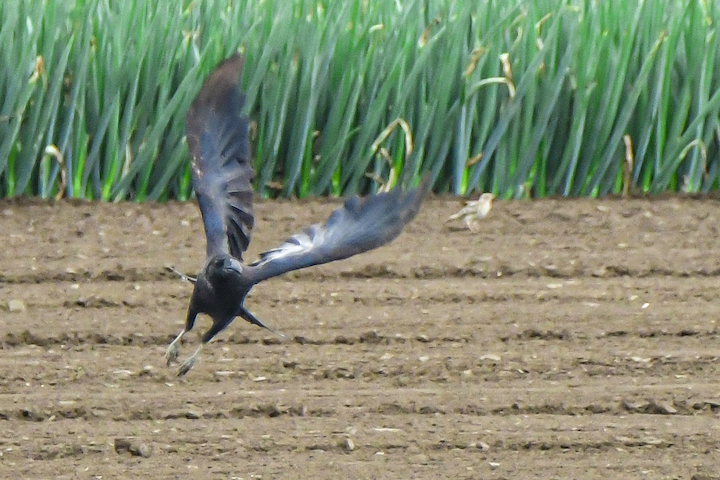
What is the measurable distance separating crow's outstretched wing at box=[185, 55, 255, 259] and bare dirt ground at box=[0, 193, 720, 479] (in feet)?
2.06

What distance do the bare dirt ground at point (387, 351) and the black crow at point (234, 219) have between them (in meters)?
0.50

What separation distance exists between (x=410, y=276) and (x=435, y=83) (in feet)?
1.97

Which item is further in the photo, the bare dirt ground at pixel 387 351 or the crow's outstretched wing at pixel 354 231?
the bare dirt ground at pixel 387 351

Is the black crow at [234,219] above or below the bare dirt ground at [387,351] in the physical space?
above

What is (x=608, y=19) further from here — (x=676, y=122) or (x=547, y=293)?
(x=547, y=293)

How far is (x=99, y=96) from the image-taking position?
12.2 ft

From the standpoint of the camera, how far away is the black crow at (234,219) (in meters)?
1.89

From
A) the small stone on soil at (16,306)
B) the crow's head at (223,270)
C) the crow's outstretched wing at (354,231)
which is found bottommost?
the small stone on soil at (16,306)

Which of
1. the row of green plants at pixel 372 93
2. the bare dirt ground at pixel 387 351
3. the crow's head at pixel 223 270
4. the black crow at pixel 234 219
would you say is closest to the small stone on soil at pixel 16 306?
the bare dirt ground at pixel 387 351

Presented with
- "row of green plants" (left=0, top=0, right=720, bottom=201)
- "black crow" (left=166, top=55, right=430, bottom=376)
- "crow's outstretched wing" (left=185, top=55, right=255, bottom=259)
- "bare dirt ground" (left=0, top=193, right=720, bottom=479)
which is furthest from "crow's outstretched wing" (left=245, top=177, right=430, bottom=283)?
"row of green plants" (left=0, top=0, right=720, bottom=201)

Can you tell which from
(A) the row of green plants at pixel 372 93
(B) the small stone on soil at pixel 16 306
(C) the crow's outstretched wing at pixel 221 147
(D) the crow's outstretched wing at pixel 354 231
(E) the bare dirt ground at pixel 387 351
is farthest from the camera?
(A) the row of green plants at pixel 372 93

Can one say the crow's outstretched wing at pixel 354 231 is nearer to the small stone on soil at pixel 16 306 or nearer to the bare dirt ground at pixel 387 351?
the bare dirt ground at pixel 387 351

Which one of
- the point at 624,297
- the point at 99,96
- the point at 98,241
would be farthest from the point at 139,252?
the point at 624,297

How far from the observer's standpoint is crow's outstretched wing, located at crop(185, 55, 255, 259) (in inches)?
82.6
